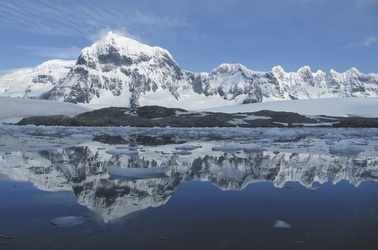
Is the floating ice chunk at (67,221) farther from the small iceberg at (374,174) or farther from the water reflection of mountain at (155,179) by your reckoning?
the small iceberg at (374,174)

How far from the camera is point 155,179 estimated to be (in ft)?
15.0

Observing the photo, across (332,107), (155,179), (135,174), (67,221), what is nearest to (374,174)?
(155,179)

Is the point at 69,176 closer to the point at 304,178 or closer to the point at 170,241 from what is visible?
the point at 170,241

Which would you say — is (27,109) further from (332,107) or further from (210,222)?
(332,107)

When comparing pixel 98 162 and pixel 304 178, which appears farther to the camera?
pixel 98 162

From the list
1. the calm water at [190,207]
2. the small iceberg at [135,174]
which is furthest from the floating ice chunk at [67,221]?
the small iceberg at [135,174]

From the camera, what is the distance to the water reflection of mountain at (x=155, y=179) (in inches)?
135

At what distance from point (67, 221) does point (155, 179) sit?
2018 millimetres

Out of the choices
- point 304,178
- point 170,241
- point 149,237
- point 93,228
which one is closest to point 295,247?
point 170,241

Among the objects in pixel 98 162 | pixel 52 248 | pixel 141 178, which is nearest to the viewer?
pixel 52 248

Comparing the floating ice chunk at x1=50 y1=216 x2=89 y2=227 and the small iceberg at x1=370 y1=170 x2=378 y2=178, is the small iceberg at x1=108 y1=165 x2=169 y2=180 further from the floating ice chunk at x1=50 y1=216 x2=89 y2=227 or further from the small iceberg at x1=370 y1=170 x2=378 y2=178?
the small iceberg at x1=370 y1=170 x2=378 y2=178

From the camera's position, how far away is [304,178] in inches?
189

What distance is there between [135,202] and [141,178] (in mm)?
1398

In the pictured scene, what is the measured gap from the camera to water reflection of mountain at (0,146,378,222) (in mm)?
3434
